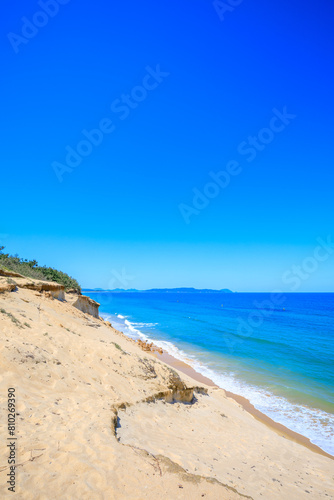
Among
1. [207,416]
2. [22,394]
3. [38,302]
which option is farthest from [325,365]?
[22,394]

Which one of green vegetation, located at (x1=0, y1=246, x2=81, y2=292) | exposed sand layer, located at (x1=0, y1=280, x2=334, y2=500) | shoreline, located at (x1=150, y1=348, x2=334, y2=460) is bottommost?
Answer: shoreline, located at (x1=150, y1=348, x2=334, y2=460)

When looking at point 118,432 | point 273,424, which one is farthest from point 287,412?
point 118,432

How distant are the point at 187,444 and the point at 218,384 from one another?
434 inches

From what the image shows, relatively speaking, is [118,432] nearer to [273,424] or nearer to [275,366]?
[273,424]

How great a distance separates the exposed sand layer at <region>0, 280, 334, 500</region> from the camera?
167 inches

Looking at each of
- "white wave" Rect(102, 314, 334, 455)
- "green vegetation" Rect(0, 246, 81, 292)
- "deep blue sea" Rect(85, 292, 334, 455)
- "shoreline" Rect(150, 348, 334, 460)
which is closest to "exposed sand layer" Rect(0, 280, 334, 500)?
"shoreline" Rect(150, 348, 334, 460)

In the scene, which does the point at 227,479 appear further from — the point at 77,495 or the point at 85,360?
the point at 85,360

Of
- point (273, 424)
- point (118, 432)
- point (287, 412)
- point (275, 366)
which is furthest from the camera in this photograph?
point (275, 366)

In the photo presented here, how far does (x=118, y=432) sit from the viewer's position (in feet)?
20.0

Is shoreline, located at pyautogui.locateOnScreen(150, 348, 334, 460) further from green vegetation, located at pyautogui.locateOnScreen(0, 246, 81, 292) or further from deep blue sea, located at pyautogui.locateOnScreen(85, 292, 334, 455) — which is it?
green vegetation, located at pyautogui.locateOnScreen(0, 246, 81, 292)

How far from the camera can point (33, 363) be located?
7.57 meters

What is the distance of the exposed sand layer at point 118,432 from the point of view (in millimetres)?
4234

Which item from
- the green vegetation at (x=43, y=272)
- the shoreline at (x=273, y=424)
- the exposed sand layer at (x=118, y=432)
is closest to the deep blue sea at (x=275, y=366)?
the shoreline at (x=273, y=424)

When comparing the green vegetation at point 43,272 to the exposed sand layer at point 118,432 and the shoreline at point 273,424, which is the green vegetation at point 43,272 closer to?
the exposed sand layer at point 118,432
